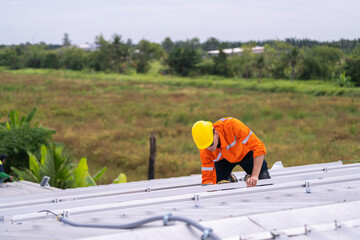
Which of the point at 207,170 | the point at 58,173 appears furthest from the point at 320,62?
the point at 207,170

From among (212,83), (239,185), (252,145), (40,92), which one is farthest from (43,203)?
(212,83)

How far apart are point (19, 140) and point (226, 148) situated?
916 cm

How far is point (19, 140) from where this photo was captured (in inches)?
473

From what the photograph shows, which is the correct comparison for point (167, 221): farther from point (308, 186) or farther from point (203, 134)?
point (203, 134)

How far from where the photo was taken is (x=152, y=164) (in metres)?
12.1

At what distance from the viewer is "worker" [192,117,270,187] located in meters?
4.23

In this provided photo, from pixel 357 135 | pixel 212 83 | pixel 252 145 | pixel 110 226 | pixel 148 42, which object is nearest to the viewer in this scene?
pixel 110 226

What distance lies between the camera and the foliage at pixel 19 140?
11883mm

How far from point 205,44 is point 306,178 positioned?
114 meters

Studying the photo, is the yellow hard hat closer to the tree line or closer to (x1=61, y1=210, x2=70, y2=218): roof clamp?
(x1=61, y1=210, x2=70, y2=218): roof clamp

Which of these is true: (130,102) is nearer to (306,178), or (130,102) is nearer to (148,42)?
(306,178)

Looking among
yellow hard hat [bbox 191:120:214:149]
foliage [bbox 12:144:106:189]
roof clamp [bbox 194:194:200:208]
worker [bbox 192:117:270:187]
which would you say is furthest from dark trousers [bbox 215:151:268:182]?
foliage [bbox 12:144:106:189]

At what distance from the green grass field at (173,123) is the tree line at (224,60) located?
8531 millimetres

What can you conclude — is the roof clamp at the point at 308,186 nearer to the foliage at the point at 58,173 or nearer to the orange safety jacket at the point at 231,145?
the orange safety jacket at the point at 231,145
